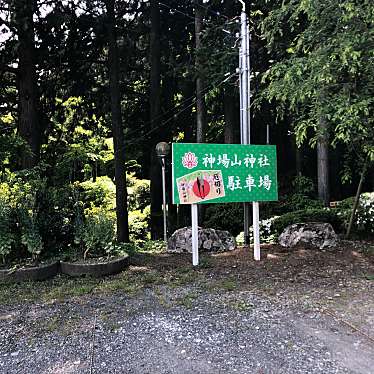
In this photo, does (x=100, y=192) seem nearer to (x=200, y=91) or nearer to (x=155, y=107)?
(x=155, y=107)

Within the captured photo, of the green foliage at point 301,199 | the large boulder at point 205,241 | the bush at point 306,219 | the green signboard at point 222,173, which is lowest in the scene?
the large boulder at point 205,241

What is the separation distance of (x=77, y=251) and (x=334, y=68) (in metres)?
4.13

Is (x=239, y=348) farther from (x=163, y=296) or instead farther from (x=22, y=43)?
(x=22, y=43)

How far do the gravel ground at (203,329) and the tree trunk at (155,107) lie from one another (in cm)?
570

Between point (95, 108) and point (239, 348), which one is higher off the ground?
point (95, 108)

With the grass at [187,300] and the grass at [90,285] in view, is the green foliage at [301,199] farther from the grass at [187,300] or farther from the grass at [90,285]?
the grass at [187,300]

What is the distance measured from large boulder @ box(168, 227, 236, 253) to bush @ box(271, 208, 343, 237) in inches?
57.8

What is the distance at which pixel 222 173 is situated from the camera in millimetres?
5426

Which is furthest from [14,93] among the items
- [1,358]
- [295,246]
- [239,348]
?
[239,348]

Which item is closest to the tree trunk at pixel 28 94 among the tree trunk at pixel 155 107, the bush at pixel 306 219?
the tree trunk at pixel 155 107

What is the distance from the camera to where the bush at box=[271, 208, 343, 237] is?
24.6 ft

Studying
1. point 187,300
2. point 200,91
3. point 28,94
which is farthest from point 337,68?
point 28,94

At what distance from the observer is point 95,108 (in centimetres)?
1102

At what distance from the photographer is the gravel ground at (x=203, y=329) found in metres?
2.55
